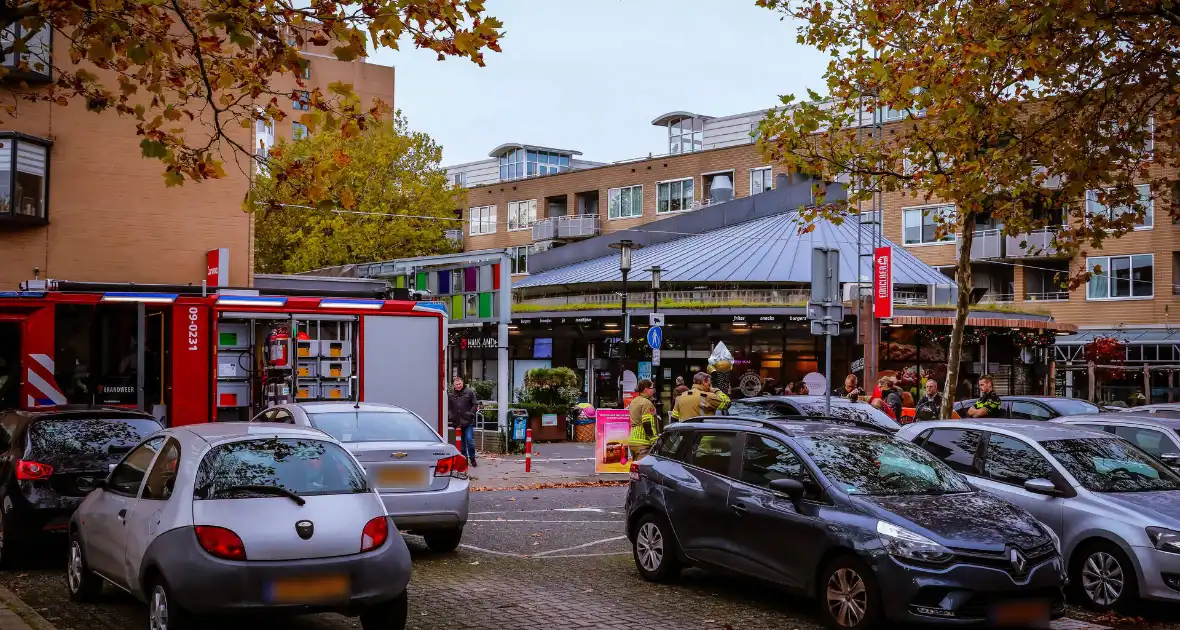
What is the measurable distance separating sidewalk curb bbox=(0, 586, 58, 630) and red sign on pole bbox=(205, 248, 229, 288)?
609 inches

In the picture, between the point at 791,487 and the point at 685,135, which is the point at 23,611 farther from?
the point at 685,135

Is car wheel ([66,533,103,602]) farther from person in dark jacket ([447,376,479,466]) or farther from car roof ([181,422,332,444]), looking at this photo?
person in dark jacket ([447,376,479,466])

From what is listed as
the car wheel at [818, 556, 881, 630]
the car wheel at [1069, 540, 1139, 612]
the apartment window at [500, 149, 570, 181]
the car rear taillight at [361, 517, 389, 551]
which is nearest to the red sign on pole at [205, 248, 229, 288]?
the car rear taillight at [361, 517, 389, 551]

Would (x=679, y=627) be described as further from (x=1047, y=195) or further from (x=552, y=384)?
(x=552, y=384)

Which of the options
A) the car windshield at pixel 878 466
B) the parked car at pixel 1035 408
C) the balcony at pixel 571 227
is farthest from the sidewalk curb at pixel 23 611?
the balcony at pixel 571 227

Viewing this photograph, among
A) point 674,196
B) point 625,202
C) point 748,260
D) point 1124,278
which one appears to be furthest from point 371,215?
point 1124,278

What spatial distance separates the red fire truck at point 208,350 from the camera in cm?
1514

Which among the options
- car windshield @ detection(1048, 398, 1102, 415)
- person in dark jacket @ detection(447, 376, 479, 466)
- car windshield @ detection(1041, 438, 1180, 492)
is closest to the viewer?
car windshield @ detection(1041, 438, 1180, 492)

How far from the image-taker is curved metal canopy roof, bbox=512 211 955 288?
38.4 m

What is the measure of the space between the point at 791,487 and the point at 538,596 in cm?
232

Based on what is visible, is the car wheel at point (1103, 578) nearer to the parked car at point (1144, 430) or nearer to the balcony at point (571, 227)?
the parked car at point (1144, 430)

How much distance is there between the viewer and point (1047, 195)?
46.4 feet

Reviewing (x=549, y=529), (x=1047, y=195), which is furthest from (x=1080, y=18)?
(x=549, y=529)

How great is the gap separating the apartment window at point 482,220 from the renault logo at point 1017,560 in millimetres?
64842
